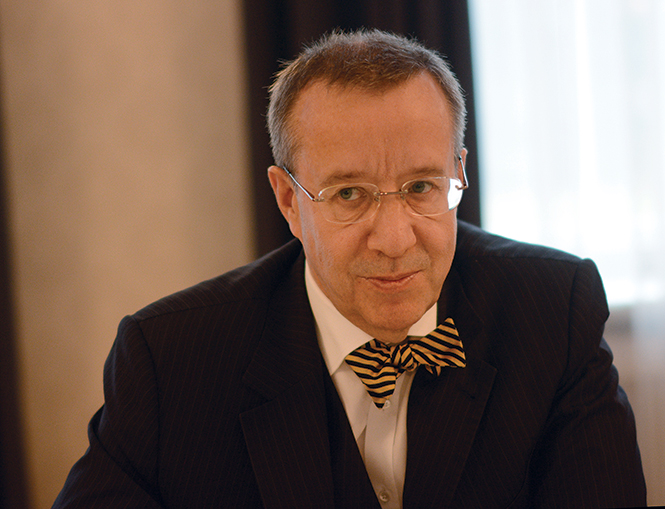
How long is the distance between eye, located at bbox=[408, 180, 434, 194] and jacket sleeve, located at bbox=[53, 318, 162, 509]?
0.70m

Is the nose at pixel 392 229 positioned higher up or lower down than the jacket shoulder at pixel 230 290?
higher up

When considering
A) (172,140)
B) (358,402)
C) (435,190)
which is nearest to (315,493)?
(358,402)

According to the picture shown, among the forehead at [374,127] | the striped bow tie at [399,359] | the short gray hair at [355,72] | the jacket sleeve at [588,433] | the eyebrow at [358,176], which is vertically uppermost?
the short gray hair at [355,72]

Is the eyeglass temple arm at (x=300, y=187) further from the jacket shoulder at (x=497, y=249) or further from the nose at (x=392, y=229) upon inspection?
the jacket shoulder at (x=497, y=249)

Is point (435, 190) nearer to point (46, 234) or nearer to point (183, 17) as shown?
point (183, 17)

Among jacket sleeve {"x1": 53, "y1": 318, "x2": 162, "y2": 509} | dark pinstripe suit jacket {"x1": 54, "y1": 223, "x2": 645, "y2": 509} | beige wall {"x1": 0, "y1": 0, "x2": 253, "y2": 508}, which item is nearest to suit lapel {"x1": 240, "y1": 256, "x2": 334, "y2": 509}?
dark pinstripe suit jacket {"x1": 54, "y1": 223, "x2": 645, "y2": 509}

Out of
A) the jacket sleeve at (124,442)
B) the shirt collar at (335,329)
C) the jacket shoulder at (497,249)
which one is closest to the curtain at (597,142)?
the jacket shoulder at (497,249)

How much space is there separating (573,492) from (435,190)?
0.68 metres

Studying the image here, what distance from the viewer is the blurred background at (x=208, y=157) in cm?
231

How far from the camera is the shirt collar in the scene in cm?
134

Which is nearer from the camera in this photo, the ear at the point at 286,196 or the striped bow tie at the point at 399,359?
the striped bow tie at the point at 399,359

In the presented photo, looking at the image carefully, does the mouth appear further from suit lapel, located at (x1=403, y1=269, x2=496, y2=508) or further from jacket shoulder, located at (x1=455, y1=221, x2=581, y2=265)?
jacket shoulder, located at (x1=455, y1=221, x2=581, y2=265)

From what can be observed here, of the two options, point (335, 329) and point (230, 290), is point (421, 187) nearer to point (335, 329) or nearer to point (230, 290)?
point (335, 329)

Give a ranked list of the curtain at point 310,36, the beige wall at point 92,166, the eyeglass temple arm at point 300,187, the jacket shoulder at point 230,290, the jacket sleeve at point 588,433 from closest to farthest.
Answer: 1. the jacket sleeve at point 588,433
2. the eyeglass temple arm at point 300,187
3. the jacket shoulder at point 230,290
4. the curtain at point 310,36
5. the beige wall at point 92,166
